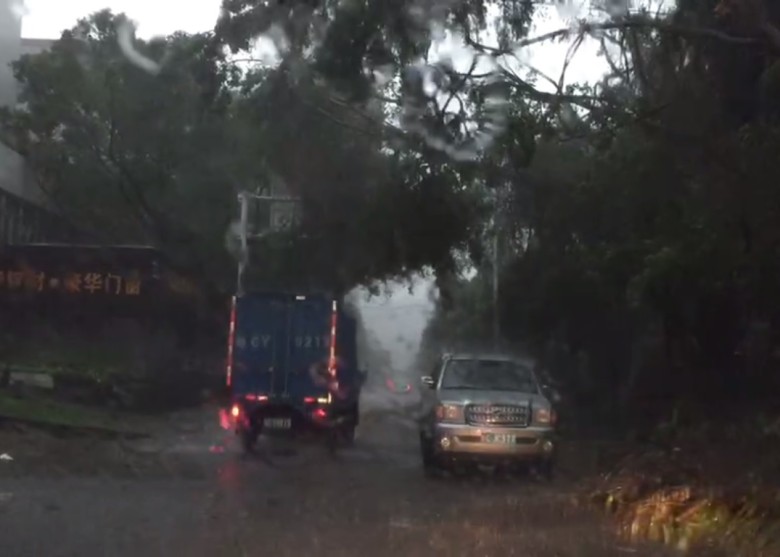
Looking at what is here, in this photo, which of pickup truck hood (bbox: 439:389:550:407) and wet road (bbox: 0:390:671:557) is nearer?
wet road (bbox: 0:390:671:557)

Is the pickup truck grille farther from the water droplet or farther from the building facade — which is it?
the water droplet

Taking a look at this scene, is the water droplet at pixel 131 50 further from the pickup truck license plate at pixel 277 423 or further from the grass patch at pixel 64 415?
the pickup truck license plate at pixel 277 423

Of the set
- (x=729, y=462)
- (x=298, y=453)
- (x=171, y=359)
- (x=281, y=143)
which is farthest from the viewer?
(x=171, y=359)

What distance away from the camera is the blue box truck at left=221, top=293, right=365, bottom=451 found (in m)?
23.9

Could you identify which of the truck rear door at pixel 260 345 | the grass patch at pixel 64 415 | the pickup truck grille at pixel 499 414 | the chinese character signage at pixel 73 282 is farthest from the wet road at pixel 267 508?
the chinese character signage at pixel 73 282

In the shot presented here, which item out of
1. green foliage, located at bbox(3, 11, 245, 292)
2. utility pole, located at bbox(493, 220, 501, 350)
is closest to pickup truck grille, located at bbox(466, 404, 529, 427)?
utility pole, located at bbox(493, 220, 501, 350)

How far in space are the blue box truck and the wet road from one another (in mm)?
658

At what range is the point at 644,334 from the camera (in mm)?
34969

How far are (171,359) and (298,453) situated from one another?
1578 centimetres

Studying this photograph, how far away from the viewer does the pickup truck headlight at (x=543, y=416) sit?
19547 mm

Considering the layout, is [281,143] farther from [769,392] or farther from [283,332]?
[769,392]

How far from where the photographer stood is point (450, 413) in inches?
768

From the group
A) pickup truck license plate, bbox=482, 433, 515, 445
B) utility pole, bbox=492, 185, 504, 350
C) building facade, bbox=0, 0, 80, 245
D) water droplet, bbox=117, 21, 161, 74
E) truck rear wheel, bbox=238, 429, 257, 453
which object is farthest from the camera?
water droplet, bbox=117, 21, 161, 74

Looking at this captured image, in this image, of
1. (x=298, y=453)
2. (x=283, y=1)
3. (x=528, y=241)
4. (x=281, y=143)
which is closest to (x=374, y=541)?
(x=283, y=1)
